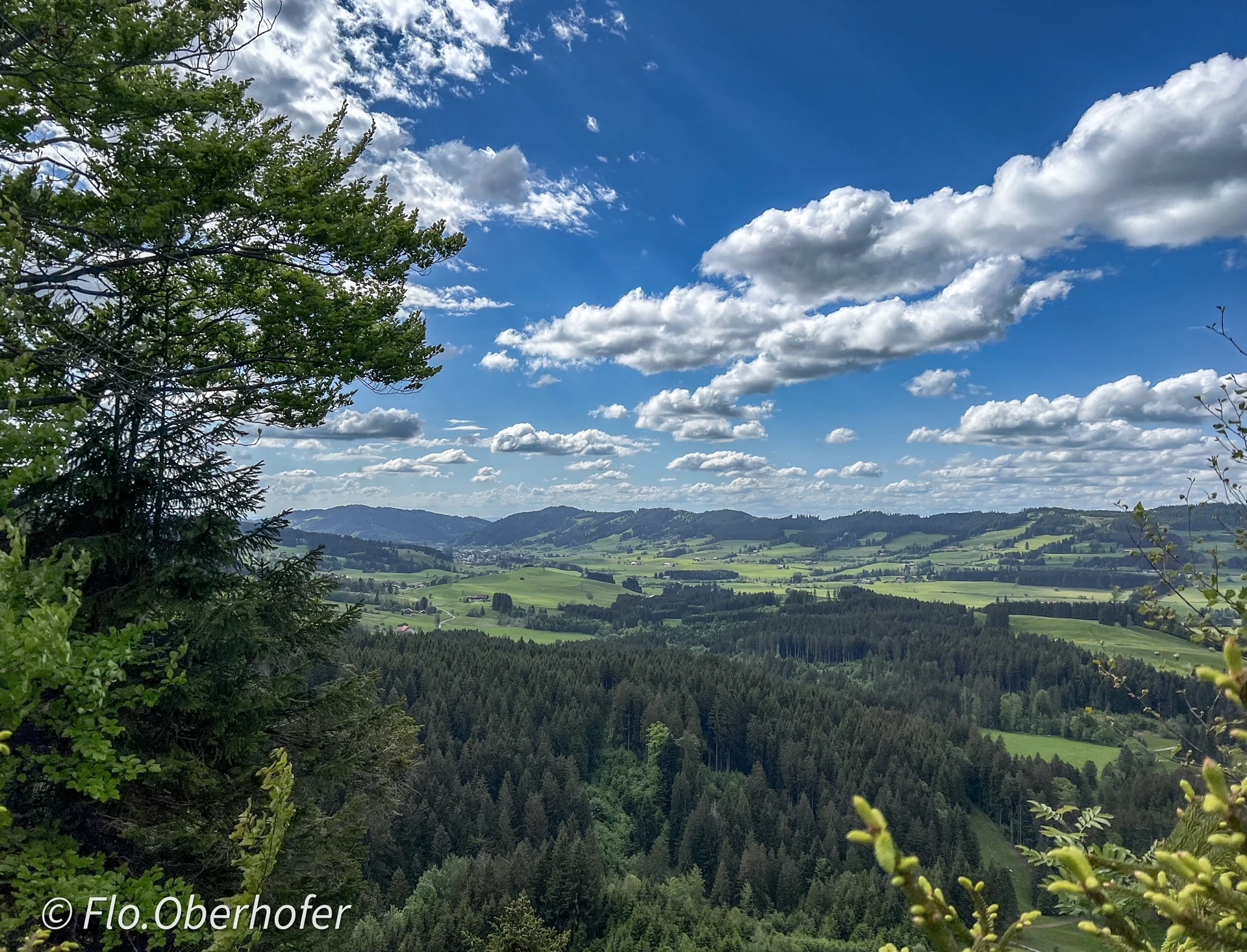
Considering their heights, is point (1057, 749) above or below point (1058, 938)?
below

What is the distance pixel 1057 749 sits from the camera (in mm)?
121125

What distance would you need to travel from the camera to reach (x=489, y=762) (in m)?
87.1

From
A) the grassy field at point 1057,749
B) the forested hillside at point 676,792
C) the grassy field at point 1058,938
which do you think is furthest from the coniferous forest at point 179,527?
the grassy field at point 1057,749

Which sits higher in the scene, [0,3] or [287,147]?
[287,147]

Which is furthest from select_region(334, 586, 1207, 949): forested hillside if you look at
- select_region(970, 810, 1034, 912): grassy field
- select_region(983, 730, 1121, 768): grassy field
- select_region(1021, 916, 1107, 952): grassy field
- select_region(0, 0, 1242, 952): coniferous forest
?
select_region(0, 0, 1242, 952): coniferous forest

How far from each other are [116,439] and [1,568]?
8147 millimetres

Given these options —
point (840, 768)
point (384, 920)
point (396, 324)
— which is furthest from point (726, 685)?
point (396, 324)

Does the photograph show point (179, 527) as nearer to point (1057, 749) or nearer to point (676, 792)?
point (676, 792)

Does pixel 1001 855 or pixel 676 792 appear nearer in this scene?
pixel 1001 855

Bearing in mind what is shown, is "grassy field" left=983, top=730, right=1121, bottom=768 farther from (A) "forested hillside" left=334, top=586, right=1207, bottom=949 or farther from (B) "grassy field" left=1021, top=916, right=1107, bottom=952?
(B) "grassy field" left=1021, top=916, right=1107, bottom=952

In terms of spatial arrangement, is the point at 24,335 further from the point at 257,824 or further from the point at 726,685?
the point at 726,685

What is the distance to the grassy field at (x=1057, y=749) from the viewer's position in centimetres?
11438

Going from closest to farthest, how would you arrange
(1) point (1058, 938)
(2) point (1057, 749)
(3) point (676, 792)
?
(1) point (1058, 938), (3) point (676, 792), (2) point (1057, 749)

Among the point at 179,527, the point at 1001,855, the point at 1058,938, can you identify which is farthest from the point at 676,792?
the point at 179,527
